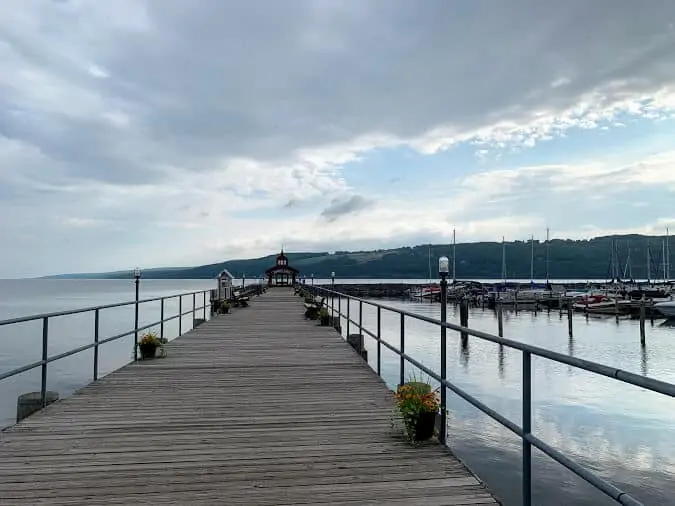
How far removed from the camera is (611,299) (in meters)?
55.3

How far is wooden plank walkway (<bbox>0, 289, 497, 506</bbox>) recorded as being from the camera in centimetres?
384

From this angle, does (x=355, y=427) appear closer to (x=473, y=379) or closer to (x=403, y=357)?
(x=403, y=357)

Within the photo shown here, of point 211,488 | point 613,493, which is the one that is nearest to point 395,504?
point 211,488

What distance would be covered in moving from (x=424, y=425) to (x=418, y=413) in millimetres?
120

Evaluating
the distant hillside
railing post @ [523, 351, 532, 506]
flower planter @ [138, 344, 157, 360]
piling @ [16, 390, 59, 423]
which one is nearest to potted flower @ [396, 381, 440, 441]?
railing post @ [523, 351, 532, 506]

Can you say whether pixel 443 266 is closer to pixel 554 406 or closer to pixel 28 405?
pixel 28 405

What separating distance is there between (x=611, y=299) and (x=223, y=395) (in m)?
55.3

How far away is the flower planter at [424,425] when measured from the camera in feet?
16.1

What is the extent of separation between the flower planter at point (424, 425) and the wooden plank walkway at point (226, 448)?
0.15 m

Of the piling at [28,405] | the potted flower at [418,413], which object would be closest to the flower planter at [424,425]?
the potted flower at [418,413]

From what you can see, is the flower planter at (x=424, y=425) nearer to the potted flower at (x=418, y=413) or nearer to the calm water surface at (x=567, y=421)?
the potted flower at (x=418, y=413)

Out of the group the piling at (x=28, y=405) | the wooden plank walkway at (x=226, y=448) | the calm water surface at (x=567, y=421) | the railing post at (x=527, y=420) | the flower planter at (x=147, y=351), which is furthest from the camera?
the calm water surface at (x=567, y=421)

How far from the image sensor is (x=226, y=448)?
4.80 m

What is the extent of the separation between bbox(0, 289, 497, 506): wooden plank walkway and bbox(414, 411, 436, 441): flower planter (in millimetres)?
150
